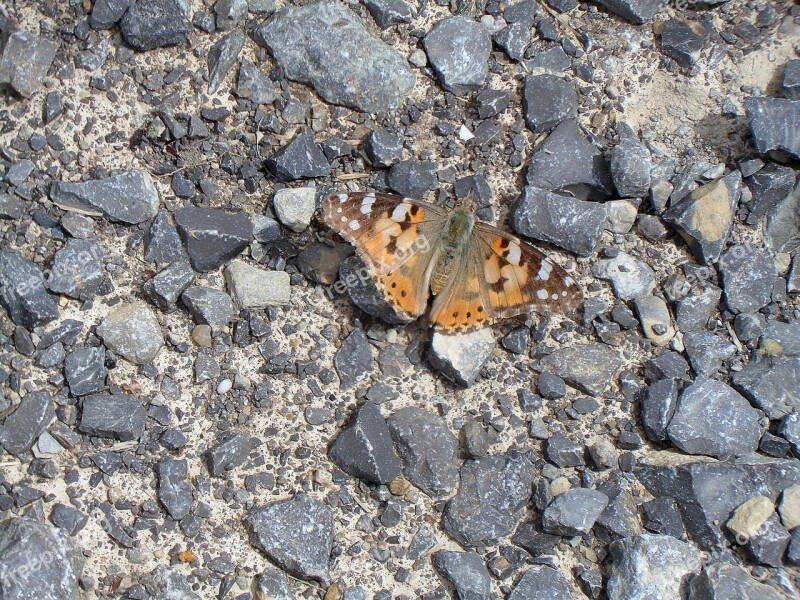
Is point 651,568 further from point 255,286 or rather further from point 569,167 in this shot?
point 255,286

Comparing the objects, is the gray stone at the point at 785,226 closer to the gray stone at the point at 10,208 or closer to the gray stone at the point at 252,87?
the gray stone at the point at 252,87

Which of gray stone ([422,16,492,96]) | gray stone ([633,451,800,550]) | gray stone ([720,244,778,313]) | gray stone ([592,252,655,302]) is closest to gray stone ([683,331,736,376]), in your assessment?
gray stone ([720,244,778,313])

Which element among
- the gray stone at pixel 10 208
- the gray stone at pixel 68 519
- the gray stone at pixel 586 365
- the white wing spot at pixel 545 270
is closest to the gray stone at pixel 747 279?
the gray stone at pixel 586 365

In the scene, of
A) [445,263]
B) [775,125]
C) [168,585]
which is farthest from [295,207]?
[775,125]

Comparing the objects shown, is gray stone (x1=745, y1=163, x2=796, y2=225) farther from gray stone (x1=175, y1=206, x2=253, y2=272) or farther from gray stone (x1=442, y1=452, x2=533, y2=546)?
gray stone (x1=175, y1=206, x2=253, y2=272)

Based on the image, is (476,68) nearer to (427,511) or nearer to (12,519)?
(427,511)

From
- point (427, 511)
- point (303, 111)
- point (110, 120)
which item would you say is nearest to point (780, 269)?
point (427, 511)
